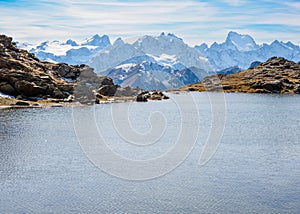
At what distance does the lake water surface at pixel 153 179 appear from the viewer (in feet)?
166

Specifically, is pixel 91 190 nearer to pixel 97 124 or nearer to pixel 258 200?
pixel 258 200

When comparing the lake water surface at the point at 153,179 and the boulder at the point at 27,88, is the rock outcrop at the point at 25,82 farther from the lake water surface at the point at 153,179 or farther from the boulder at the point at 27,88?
the lake water surface at the point at 153,179

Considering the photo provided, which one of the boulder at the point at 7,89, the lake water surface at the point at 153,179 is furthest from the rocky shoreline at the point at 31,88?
the lake water surface at the point at 153,179

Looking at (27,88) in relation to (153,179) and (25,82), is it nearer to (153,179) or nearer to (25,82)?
(25,82)

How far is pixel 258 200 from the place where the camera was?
52375 millimetres

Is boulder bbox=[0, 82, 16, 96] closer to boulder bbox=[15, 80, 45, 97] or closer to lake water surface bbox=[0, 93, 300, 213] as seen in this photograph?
Answer: boulder bbox=[15, 80, 45, 97]

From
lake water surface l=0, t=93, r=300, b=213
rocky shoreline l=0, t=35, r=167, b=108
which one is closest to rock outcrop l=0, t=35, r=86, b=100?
rocky shoreline l=0, t=35, r=167, b=108

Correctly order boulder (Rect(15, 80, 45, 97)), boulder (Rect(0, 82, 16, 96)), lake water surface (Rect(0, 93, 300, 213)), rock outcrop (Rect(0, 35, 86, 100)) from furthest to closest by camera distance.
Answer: rock outcrop (Rect(0, 35, 86, 100)), boulder (Rect(15, 80, 45, 97)), boulder (Rect(0, 82, 16, 96)), lake water surface (Rect(0, 93, 300, 213))

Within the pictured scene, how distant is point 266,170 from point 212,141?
26584mm

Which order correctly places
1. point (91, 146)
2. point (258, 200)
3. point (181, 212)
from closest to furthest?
point (181, 212)
point (258, 200)
point (91, 146)

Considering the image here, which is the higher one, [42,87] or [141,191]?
[42,87]

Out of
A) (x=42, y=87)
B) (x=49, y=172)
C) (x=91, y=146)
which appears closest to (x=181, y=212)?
(x=49, y=172)

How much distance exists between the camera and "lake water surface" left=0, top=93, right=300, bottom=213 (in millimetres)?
50656

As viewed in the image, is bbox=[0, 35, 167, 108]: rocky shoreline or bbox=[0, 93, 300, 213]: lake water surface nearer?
bbox=[0, 93, 300, 213]: lake water surface
